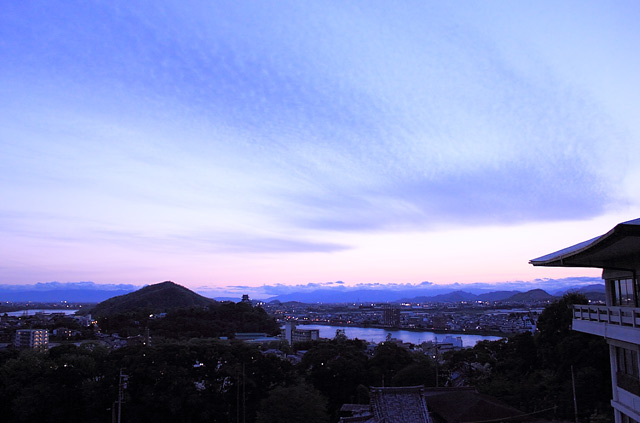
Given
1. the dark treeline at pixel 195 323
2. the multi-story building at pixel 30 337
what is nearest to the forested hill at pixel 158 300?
the dark treeline at pixel 195 323

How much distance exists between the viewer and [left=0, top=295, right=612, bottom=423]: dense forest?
1548 cm

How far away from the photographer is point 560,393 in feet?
53.1

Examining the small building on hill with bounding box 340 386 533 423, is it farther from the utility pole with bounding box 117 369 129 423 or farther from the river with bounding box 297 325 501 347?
the river with bounding box 297 325 501 347

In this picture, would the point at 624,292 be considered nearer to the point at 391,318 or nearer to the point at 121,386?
the point at 121,386

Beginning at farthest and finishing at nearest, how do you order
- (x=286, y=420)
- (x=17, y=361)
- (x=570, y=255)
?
(x=17, y=361), (x=286, y=420), (x=570, y=255)

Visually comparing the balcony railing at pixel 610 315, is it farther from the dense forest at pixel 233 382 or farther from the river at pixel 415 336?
the river at pixel 415 336

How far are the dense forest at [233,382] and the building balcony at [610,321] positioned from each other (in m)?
6.41

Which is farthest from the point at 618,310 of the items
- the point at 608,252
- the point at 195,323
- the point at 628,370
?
the point at 195,323

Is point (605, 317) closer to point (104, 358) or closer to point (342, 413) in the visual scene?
point (342, 413)

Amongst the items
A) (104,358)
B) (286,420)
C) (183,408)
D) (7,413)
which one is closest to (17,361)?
(7,413)

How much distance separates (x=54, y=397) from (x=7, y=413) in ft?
7.05

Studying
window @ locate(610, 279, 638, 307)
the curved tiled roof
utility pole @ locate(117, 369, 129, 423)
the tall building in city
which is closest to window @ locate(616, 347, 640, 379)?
window @ locate(610, 279, 638, 307)

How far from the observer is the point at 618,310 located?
6766 mm

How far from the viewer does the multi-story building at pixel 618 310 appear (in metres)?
6.28
